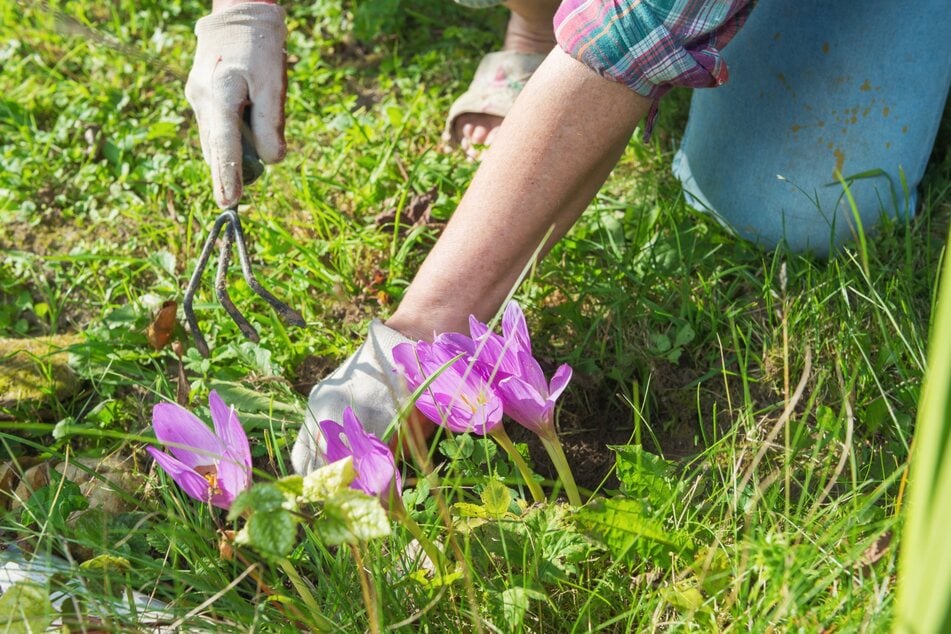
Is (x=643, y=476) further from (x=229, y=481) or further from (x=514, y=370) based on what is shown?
(x=229, y=481)

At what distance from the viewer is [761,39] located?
6.37ft

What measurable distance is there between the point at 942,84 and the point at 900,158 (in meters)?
0.17

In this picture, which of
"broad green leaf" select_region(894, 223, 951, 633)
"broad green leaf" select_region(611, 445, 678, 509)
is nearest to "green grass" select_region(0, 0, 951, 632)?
"broad green leaf" select_region(611, 445, 678, 509)

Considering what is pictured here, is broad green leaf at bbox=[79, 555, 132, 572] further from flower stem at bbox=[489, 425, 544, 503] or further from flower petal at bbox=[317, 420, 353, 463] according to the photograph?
flower stem at bbox=[489, 425, 544, 503]

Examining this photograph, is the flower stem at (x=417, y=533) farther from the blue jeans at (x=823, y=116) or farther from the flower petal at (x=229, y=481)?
the blue jeans at (x=823, y=116)

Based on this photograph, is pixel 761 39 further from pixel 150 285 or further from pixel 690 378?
pixel 150 285

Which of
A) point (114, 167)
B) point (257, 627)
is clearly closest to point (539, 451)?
point (257, 627)

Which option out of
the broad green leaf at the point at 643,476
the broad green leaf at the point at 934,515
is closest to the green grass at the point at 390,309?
the broad green leaf at the point at 643,476

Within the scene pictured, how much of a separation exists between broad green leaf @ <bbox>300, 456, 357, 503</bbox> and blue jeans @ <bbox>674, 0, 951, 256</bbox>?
3.90 feet

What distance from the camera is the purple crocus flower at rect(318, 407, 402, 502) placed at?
3.26 ft

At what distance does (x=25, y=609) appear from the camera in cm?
103

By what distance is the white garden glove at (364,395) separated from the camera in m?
1.40

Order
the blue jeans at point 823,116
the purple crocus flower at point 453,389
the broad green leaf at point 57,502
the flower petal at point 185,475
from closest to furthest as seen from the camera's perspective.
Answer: the flower petal at point 185,475
the purple crocus flower at point 453,389
the broad green leaf at point 57,502
the blue jeans at point 823,116

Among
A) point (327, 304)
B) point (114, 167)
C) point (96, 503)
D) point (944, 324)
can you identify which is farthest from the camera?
point (114, 167)
